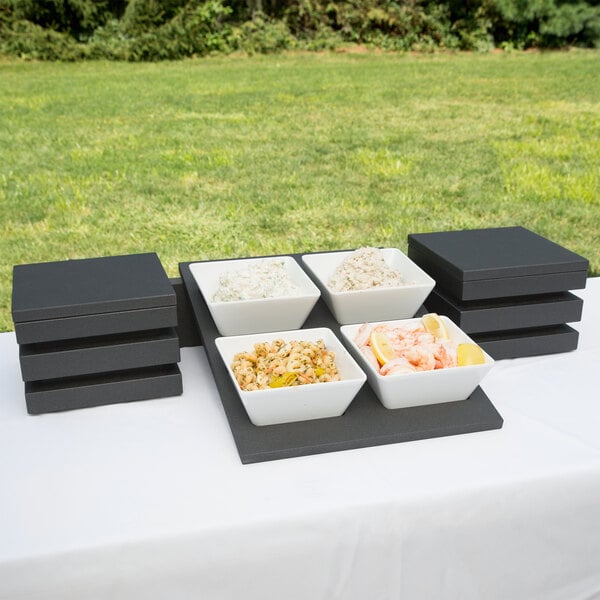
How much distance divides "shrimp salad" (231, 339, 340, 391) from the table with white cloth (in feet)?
0.25

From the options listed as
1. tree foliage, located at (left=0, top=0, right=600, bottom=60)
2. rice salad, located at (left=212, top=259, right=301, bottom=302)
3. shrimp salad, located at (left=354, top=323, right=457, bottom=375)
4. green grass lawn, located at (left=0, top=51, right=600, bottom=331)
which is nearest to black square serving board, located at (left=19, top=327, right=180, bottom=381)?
rice salad, located at (left=212, top=259, right=301, bottom=302)

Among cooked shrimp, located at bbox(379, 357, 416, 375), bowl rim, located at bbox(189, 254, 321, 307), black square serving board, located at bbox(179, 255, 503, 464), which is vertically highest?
bowl rim, located at bbox(189, 254, 321, 307)

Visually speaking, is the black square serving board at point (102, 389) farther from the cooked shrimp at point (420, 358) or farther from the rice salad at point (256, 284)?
the cooked shrimp at point (420, 358)

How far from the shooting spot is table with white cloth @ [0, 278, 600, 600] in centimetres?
77

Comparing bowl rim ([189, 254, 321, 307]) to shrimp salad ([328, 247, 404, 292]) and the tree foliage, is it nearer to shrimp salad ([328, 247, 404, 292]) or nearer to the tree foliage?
shrimp salad ([328, 247, 404, 292])

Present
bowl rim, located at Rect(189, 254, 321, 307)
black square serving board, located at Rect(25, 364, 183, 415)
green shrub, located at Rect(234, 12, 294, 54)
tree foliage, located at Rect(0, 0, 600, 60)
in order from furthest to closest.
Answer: green shrub, located at Rect(234, 12, 294, 54) → tree foliage, located at Rect(0, 0, 600, 60) → bowl rim, located at Rect(189, 254, 321, 307) → black square serving board, located at Rect(25, 364, 183, 415)

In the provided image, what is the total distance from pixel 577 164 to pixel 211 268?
157 inches

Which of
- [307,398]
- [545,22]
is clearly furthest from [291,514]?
[545,22]

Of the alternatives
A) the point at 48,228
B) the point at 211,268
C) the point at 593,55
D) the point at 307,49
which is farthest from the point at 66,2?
the point at 211,268

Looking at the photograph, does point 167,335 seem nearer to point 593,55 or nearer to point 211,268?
point 211,268

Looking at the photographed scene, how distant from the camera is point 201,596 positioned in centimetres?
80

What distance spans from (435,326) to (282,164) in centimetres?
384

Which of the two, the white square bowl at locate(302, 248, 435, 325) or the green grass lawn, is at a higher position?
the white square bowl at locate(302, 248, 435, 325)

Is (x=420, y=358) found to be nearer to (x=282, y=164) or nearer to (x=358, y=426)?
(x=358, y=426)
